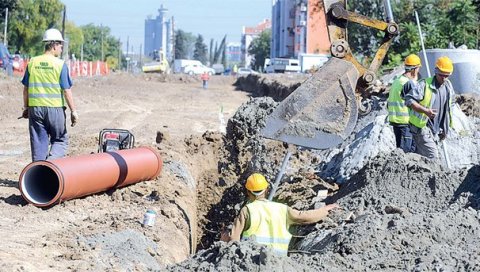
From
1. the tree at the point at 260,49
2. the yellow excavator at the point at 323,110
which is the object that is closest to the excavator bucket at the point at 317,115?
the yellow excavator at the point at 323,110

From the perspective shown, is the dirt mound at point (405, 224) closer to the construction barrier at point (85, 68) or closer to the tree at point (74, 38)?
the construction barrier at point (85, 68)

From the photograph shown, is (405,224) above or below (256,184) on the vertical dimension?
below

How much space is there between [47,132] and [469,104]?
7.48 meters

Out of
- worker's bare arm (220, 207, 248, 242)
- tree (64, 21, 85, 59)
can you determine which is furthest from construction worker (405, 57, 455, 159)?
tree (64, 21, 85, 59)

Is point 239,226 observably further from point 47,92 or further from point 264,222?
point 47,92

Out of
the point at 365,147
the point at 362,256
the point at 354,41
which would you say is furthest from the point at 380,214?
the point at 354,41

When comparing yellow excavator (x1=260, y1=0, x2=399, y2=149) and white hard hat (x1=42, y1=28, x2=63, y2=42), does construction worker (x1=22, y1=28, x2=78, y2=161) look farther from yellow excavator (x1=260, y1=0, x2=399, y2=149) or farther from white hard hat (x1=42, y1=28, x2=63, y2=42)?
yellow excavator (x1=260, y1=0, x2=399, y2=149)

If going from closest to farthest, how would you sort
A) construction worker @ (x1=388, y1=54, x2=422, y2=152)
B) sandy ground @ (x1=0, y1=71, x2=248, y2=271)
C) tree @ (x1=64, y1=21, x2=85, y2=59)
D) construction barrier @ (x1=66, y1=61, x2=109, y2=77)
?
sandy ground @ (x1=0, y1=71, x2=248, y2=271) → construction worker @ (x1=388, y1=54, x2=422, y2=152) → construction barrier @ (x1=66, y1=61, x2=109, y2=77) → tree @ (x1=64, y1=21, x2=85, y2=59)

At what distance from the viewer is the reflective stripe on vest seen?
9.82m

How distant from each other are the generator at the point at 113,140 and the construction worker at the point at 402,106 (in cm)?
333

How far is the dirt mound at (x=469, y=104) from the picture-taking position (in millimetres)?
13992

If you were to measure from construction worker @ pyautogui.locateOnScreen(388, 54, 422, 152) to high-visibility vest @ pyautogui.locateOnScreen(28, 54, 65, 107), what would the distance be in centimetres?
391

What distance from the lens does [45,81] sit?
9438 mm

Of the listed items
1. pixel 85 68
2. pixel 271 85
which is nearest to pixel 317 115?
pixel 271 85
